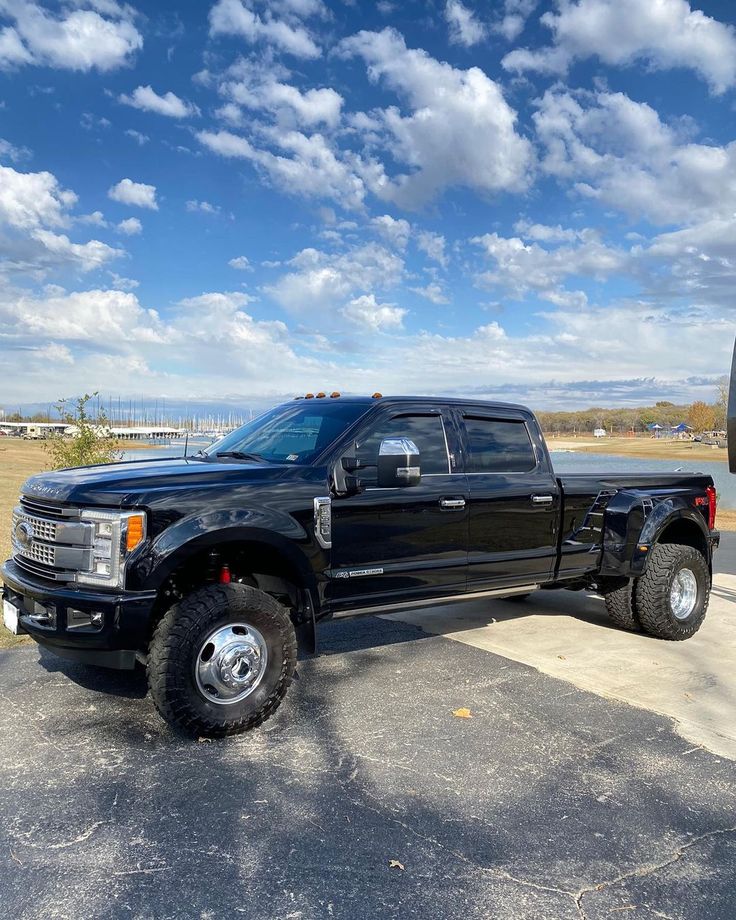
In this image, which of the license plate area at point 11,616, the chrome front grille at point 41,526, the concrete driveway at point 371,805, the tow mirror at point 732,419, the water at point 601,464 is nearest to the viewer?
the concrete driveway at point 371,805

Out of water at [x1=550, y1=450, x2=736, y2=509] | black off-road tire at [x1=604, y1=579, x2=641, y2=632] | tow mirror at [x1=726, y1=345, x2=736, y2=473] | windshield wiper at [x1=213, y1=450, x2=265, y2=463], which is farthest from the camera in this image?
water at [x1=550, y1=450, x2=736, y2=509]

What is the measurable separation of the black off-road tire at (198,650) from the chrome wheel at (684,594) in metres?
3.79

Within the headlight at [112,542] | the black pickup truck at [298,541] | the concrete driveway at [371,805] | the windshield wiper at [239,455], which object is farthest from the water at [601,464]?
the concrete driveway at [371,805]

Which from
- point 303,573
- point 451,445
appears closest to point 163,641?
point 303,573

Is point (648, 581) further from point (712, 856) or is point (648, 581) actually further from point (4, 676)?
point (4, 676)

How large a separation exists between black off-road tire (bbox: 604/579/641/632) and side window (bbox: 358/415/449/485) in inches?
88.9

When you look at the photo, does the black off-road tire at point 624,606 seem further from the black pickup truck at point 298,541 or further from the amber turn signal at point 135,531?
the amber turn signal at point 135,531

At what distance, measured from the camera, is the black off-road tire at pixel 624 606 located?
6.42 metres

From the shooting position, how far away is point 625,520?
610 cm

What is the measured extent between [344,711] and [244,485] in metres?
1.51

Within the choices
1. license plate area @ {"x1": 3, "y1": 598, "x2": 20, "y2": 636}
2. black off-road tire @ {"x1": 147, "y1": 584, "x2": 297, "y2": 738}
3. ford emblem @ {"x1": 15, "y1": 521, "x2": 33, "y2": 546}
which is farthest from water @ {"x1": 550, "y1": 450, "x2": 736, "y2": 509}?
license plate area @ {"x1": 3, "y1": 598, "x2": 20, "y2": 636}

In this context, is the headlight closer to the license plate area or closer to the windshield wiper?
the license plate area

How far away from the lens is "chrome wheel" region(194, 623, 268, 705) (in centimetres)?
411

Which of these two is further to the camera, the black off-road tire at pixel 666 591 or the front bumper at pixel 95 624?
the black off-road tire at pixel 666 591
